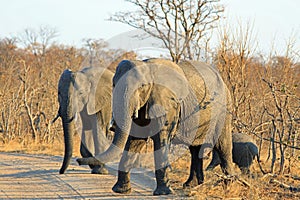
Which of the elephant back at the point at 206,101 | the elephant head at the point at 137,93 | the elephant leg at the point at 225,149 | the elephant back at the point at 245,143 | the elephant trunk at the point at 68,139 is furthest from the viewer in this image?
the elephant back at the point at 245,143

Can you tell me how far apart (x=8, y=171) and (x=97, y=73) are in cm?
233

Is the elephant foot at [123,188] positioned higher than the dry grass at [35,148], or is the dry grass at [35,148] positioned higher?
the elephant foot at [123,188]

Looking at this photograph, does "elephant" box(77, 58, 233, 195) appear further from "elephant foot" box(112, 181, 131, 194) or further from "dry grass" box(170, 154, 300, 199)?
"dry grass" box(170, 154, 300, 199)

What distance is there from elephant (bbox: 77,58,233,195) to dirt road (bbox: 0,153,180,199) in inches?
14.2

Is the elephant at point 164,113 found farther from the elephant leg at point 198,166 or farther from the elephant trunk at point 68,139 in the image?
the elephant trunk at point 68,139

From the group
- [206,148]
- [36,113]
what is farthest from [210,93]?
[36,113]

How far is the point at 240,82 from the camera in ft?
32.8

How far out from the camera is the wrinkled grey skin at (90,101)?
8.42m

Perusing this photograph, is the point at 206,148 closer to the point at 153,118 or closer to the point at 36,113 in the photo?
the point at 153,118

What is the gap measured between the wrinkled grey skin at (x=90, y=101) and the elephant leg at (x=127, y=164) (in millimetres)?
1643

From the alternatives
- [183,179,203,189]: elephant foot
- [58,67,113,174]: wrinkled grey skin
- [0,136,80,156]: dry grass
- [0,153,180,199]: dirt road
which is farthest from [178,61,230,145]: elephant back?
[0,136,80,156]: dry grass

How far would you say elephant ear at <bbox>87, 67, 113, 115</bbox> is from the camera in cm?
894

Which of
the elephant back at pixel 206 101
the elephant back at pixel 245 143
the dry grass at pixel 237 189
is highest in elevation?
the elephant back at pixel 206 101

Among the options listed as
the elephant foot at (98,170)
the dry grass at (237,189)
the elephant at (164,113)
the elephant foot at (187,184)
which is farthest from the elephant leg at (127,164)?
the elephant foot at (98,170)
